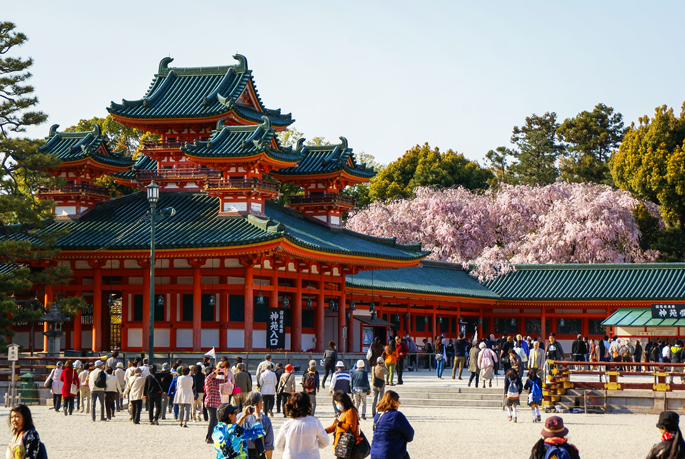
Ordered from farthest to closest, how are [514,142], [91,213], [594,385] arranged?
[514,142]
[91,213]
[594,385]

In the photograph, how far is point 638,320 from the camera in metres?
42.8

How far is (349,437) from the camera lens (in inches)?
460

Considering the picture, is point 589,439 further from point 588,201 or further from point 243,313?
point 588,201

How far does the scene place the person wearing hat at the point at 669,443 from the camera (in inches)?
382

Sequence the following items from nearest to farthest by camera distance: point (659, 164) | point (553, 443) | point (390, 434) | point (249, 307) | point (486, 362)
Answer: point (553, 443) → point (390, 434) → point (486, 362) → point (249, 307) → point (659, 164)

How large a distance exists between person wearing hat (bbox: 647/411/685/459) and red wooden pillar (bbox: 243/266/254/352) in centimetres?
2433

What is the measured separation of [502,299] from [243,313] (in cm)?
2106

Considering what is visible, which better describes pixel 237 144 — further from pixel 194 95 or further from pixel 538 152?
pixel 538 152

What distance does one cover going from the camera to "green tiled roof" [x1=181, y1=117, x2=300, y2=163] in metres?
35.1

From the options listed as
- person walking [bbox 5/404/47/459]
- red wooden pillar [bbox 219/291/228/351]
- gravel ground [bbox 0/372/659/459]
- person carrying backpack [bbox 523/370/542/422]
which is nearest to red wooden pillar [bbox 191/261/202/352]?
red wooden pillar [bbox 219/291/228/351]

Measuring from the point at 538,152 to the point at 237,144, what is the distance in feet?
172

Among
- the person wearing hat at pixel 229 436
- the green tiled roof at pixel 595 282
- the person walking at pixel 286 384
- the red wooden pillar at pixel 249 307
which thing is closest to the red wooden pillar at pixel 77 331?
the red wooden pillar at pixel 249 307

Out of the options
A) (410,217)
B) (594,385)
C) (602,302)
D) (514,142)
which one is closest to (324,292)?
(594,385)

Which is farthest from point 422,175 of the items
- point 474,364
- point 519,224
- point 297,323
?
point 474,364
